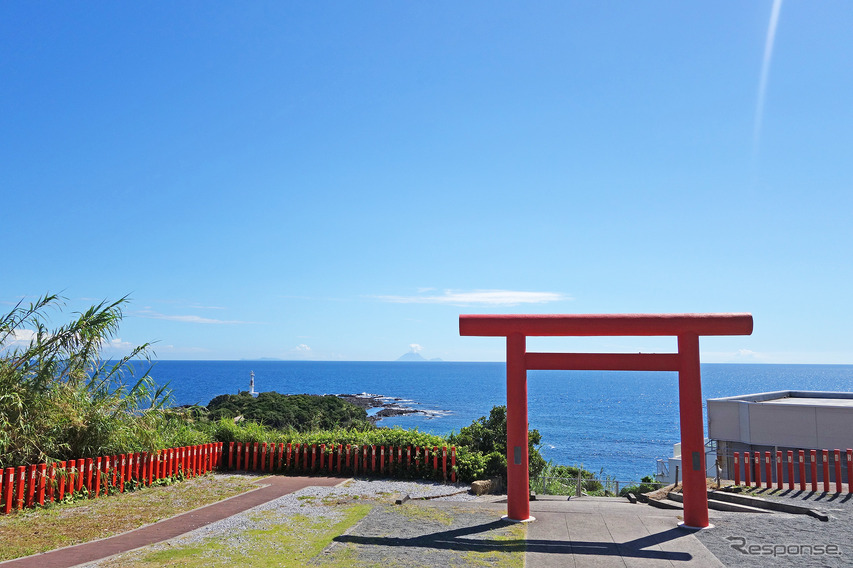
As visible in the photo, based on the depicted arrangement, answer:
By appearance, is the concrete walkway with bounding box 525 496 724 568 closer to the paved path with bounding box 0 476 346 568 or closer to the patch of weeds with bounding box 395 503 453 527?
the patch of weeds with bounding box 395 503 453 527

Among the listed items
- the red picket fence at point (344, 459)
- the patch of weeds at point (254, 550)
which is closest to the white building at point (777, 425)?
the red picket fence at point (344, 459)

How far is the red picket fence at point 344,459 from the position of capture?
15422 mm

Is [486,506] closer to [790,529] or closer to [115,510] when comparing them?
[790,529]

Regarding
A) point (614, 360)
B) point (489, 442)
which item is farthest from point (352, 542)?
point (489, 442)

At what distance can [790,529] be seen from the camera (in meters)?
9.59

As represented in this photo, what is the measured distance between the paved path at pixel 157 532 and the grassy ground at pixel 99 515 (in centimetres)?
28

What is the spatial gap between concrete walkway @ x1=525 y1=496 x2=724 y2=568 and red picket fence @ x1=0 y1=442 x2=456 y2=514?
4.60m

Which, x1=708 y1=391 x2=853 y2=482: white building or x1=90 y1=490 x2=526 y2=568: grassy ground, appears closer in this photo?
x1=90 y1=490 x2=526 y2=568: grassy ground

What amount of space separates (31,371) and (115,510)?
405cm

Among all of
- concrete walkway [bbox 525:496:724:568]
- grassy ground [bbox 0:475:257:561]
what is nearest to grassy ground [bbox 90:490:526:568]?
concrete walkway [bbox 525:496:724:568]

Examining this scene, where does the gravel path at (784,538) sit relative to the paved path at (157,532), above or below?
above

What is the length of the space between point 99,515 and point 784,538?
11546mm

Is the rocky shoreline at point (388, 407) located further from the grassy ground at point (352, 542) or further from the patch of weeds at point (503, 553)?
the patch of weeds at point (503, 553)

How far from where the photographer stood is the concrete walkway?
7961 millimetres
